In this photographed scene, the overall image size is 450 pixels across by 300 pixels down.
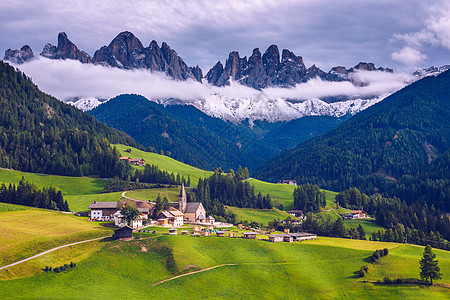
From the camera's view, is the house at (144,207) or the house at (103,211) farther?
the house at (144,207)

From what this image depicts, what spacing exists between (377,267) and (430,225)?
7527cm

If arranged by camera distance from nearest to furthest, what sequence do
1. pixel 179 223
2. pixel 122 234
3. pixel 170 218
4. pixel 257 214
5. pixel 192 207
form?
pixel 122 234 < pixel 170 218 < pixel 179 223 < pixel 192 207 < pixel 257 214

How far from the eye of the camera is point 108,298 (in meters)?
A: 88.6

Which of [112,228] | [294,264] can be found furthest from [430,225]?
[112,228]

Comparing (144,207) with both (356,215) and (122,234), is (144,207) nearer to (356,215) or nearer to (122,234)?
(122,234)

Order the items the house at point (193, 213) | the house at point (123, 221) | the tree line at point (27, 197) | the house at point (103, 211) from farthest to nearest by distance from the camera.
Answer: the house at point (193, 213) → the tree line at point (27, 197) → the house at point (103, 211) → the house at point (123, 221)

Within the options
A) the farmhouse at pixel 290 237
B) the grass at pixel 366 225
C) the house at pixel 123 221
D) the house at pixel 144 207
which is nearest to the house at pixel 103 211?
the house at pixel 144 207

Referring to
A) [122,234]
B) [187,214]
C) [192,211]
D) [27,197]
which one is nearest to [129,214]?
[122,234]

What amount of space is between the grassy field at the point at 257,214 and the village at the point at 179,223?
1328 cm

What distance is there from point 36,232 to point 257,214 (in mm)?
96219

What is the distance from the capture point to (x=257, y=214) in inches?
7520

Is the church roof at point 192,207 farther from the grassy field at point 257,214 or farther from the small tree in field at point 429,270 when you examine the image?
the small tree in field at point 429,270

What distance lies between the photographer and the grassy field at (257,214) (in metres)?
180

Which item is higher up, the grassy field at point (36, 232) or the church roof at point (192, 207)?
the church roof at point (192, 207)
